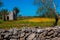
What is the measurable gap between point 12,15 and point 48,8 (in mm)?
32221

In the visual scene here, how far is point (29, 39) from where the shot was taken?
9.29m

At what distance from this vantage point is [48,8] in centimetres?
2361

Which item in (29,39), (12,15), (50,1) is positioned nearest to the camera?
(29,39)

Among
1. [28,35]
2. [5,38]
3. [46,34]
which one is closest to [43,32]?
[46,34]

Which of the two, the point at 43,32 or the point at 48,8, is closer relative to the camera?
the point at 43,32

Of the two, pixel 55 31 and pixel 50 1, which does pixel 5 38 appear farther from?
pixel 50 1

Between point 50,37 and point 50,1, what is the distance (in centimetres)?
1405

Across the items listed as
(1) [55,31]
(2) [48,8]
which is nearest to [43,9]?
(2) [48,8]

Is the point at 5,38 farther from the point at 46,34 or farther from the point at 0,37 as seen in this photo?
the point at 46,34

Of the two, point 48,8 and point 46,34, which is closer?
point 46,34

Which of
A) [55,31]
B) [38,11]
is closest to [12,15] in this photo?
[38,11]

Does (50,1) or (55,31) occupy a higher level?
(50,1)

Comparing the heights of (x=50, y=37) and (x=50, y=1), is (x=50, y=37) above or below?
below

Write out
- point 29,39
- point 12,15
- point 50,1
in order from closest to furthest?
point 29,39 < point 50,1 < point 12,15
